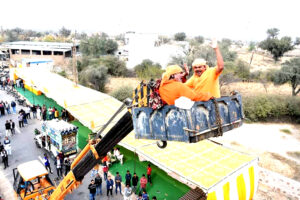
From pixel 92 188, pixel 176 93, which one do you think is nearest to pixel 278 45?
pixel 92 188

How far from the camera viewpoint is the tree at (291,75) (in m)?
28.9

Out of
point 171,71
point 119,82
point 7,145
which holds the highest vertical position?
point 171,71

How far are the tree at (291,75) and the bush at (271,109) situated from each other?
5085mm

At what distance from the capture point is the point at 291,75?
29031mm

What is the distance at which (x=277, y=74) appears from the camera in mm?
30250

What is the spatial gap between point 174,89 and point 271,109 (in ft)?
76.4

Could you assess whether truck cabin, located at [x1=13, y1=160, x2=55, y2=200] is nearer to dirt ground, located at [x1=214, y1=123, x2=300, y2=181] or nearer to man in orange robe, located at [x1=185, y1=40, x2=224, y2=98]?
man in orange robe, located at [x1=185, y1=40, x2=224, y2=98]

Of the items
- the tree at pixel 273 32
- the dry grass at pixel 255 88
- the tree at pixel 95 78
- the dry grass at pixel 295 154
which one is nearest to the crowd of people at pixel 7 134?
the tree at pixel 95 78

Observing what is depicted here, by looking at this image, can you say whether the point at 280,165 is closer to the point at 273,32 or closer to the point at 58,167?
the point at 58,167

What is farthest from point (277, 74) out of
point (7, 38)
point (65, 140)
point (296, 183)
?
point (7, 38)

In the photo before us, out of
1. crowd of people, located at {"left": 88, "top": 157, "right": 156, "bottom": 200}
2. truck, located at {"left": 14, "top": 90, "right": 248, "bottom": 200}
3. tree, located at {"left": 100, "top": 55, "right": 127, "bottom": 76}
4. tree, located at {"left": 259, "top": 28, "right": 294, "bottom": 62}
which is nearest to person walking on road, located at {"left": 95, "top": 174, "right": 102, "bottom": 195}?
crowd of people, located at {"left": 88, "top": 157, "right": 156, "bottom": 200}

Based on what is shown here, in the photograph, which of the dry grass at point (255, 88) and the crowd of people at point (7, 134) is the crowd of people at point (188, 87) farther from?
the dry grass at point (255, 88)

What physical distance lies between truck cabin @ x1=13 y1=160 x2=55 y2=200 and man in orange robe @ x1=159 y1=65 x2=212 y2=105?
8438mm

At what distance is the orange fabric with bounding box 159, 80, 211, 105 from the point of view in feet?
12.7
